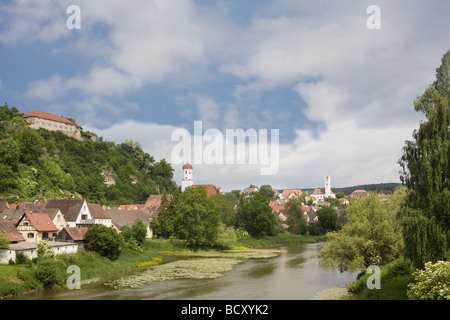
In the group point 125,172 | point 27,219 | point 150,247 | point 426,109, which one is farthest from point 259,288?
point 125,172

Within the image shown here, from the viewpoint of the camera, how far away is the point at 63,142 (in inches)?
4476

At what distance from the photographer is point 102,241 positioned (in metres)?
41.1

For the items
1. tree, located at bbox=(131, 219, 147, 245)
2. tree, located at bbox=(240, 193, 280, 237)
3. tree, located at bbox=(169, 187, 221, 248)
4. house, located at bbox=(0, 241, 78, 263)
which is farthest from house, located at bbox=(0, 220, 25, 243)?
tree, located at bbox=(240, 193, 280, 237)

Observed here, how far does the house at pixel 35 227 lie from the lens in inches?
1622

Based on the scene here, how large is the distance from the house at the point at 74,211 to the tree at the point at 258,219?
35578 mm

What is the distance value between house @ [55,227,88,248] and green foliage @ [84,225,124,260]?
0.65m

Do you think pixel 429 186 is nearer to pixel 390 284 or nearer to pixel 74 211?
pixel 390 284

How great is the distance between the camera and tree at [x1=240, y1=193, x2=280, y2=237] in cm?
7906

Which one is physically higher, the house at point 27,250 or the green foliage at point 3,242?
the green foliage at point 3,242

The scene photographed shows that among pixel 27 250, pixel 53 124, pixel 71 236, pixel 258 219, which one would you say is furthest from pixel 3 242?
pixel 53 124

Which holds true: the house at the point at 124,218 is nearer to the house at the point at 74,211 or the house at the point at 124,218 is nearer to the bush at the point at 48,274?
the house at the point at 74,211

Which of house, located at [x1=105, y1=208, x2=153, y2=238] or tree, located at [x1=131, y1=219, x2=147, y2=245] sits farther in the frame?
house, located at [x1=105, y1=208, x2=153, y2=238]

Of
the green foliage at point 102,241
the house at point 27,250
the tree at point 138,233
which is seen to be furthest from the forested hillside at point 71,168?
the house at point 27,250

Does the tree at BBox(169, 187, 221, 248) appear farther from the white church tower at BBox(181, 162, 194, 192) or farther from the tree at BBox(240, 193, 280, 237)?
the white church tower at BBox(181, 162, 194, 192)
